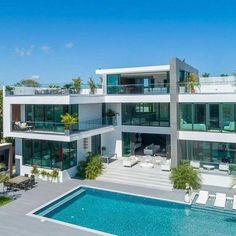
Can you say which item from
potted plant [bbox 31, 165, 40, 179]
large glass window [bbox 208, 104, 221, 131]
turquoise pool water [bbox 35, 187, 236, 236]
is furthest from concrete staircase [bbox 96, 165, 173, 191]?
large glass window [bbox 208, 104, 221, 131]

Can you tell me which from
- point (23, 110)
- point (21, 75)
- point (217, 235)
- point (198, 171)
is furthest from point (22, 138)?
point (21, 75)

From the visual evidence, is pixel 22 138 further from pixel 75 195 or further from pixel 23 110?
pixel 75 195

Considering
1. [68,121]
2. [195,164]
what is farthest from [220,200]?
[68,121]

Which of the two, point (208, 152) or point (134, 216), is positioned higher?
point (208, 152)

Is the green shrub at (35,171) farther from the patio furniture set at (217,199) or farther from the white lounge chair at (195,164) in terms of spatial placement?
the patio furniture set at (217,199)

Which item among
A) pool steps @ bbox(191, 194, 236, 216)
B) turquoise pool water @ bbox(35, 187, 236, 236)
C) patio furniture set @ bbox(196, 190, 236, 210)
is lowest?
turquoise pool water @ bbox(35, 187, 236, 236)

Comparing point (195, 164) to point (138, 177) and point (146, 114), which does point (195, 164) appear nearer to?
point (138, 177)

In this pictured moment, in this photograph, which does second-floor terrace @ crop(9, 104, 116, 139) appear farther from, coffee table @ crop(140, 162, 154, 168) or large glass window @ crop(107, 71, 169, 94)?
coffee table @ crop(140, 162, 154, 168)
